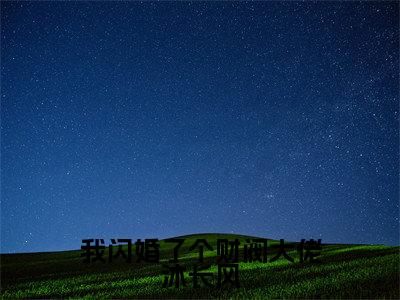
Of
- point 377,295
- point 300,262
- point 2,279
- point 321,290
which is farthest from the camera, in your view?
point 2,279

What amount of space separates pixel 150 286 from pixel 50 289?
15.9 ft

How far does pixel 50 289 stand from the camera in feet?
70.9

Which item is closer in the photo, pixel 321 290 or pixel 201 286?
pixel 321 290

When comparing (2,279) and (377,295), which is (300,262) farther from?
(2,279)

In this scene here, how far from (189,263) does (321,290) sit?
14.1 m

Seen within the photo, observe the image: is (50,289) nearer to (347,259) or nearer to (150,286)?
(150,286)

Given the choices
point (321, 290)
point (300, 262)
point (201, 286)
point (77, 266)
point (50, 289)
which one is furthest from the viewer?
point (77, 266)

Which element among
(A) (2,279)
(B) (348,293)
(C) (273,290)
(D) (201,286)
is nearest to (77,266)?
(A) (2,279)

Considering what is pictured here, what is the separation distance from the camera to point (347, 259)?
2792cm

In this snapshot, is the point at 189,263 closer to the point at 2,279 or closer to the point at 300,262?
the point at 300,262

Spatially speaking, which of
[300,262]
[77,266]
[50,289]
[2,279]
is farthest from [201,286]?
[77,266]

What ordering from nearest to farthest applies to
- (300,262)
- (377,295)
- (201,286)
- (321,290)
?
(377,295), (321,290), (201,286), (300,262)

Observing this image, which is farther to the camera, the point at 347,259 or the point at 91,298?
the point at 347,259

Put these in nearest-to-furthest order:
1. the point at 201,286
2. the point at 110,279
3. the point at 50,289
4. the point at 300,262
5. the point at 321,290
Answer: the point at 321,290 → the point at 201,286 → the point at 50,289 → the point at 110,279 → the point at 300,262
